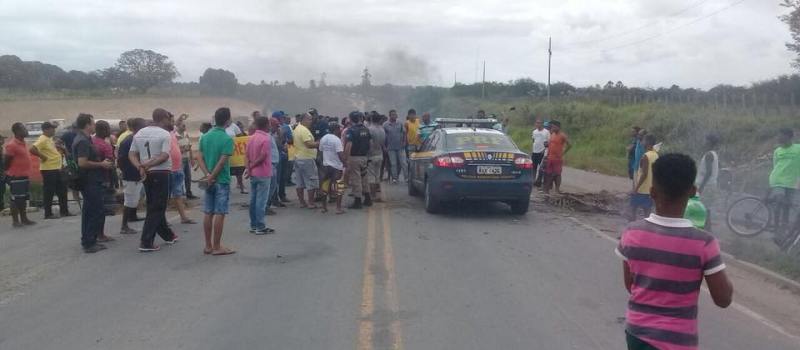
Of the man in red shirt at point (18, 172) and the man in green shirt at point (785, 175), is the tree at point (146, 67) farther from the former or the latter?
the man in green shirt at point (785, 175)

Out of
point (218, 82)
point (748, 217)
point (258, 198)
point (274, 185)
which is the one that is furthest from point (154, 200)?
point (218, 82)

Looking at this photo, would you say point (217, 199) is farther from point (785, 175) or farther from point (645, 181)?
point (785, 175)

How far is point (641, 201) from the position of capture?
1039cm

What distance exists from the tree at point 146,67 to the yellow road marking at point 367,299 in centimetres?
4425

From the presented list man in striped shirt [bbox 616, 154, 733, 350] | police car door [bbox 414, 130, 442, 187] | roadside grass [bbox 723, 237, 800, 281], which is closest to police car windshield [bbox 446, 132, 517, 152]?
police car door [bbox 414, 130, 442, 187]

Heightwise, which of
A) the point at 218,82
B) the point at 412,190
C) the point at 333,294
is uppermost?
the point at 218,82

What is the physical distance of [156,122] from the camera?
9188mm

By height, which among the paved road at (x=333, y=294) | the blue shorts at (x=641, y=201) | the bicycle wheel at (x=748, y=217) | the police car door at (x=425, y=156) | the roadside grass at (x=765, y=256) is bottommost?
the paved road at (x=333, y=294)

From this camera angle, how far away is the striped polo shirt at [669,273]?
317cm

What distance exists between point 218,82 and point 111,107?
6.79 meters

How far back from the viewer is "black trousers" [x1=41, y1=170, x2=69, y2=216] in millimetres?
11898

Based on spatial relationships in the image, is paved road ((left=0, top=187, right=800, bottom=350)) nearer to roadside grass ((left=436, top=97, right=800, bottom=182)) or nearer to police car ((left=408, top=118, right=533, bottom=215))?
police car ((left=408, top=118, right=533, bottom=215))

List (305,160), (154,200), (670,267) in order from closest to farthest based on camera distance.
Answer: (670,267) → (154,200) → (305,160)

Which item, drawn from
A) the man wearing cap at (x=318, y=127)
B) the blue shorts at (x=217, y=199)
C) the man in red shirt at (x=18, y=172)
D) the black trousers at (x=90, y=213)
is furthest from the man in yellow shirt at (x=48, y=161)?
the man wearing cap at (x=318, y=127)
